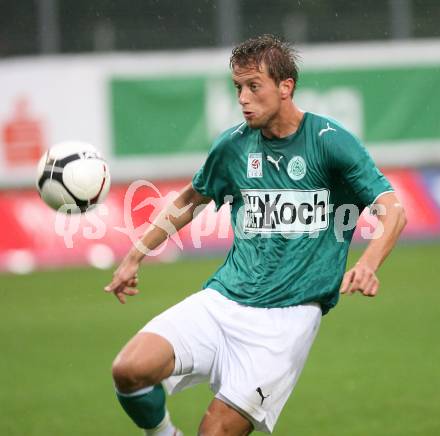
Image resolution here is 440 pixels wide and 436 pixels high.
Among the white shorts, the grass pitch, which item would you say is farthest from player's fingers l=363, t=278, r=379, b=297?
the grass pitch

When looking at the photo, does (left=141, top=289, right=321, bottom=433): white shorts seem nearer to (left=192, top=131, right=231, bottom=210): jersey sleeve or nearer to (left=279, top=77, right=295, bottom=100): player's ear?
(left=192, top=131, right=231, bottom=210): jersey sleeve

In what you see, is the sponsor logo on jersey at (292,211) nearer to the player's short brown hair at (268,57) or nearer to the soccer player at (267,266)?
the soccer player at (267,266)

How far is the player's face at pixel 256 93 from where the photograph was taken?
5.17m

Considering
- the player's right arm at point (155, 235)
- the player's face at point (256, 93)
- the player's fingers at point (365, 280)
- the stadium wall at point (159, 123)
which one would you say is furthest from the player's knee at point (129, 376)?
the stadium wall at point (159, 123)

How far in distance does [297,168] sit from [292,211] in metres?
0.22

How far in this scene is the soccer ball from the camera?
19.0 feet

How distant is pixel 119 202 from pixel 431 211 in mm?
4560

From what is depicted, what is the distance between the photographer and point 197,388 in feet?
27.6

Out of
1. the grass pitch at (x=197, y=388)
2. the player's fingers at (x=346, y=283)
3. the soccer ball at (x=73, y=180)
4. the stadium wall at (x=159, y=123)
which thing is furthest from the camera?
the stadium wall at (x=159, y=123)

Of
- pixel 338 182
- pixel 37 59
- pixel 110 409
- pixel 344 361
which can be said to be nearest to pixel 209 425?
pixel 338 182

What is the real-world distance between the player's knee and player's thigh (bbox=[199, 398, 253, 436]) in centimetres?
32

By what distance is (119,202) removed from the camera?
14773mm

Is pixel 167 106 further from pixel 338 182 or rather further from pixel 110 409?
pixel 338 182

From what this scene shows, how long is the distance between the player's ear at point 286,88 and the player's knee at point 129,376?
152 centimetres
